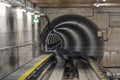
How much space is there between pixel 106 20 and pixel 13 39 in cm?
1050

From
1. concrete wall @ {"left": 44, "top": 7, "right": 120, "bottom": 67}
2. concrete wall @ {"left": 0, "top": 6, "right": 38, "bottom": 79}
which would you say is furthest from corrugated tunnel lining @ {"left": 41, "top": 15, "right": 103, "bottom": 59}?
concrete wall @ {"left": 0, "top": 6, "right": 38, "bottom": 79}

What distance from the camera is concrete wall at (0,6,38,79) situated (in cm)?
1111

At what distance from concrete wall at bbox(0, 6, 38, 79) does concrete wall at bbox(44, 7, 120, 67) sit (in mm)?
5511

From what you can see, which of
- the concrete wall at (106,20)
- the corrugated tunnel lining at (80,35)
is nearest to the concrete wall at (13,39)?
the concrete wall at (106,20)

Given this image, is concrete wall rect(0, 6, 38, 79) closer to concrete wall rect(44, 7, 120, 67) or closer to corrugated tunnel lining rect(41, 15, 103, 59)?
concrete wall rect(44, 7, 120, 67)

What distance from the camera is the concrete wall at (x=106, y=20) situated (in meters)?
21.7

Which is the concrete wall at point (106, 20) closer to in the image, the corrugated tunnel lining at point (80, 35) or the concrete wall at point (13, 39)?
the corrugated tunnel lining at point (80, 35)

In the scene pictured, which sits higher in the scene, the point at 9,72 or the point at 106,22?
the point at 106,22

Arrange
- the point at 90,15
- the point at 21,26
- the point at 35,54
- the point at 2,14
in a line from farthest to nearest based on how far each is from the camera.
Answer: the point at 90,15
the point at 35,54
the point at 21,26
the point at 2,14

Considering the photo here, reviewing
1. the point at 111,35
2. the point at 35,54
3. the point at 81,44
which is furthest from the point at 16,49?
the point at 81,44

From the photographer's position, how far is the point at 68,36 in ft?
108

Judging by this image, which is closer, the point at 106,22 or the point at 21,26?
the point at 21,26

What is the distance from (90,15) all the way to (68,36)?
11317 millimetres

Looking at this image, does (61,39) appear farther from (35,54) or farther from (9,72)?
(9,72)
